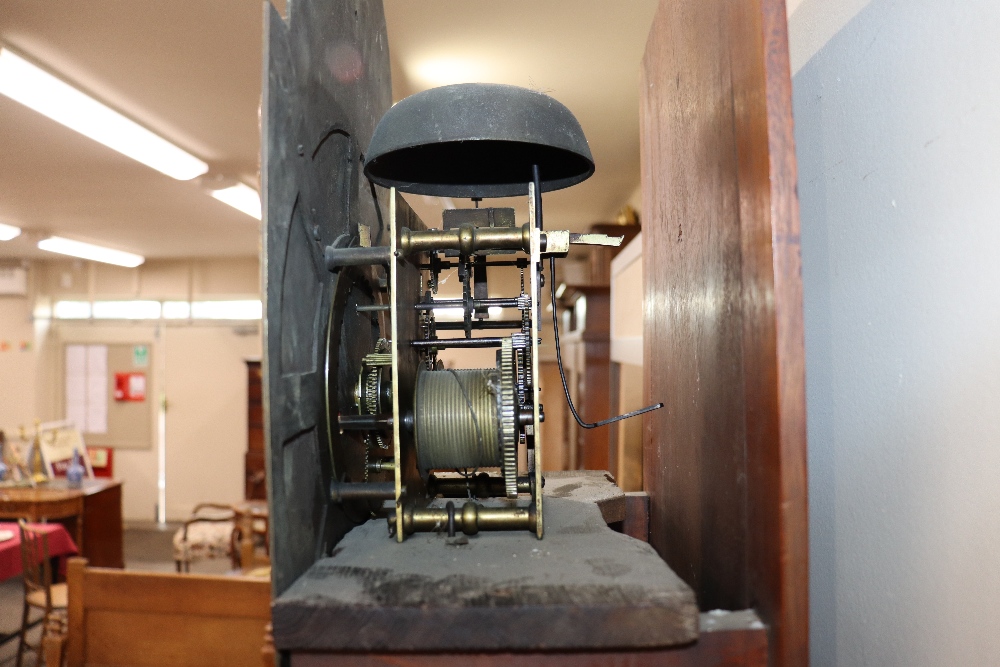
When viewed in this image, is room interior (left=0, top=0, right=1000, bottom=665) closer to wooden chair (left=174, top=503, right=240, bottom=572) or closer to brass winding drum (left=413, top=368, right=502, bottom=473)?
brass winding drum (left=413, top=368, right=502, bottom=473)

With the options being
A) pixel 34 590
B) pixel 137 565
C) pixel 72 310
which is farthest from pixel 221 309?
pixel 34 590

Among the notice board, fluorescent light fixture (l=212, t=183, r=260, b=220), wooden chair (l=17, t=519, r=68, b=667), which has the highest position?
fluorescent light fixture (l=212, t=183, r=260, b=220)

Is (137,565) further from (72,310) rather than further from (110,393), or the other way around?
(72,310)

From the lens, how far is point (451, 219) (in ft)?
4.67

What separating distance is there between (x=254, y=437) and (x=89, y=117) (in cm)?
552

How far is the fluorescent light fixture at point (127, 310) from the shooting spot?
29.9 ft

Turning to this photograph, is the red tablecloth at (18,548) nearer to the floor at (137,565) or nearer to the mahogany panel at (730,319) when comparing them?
the floor at (137,565)

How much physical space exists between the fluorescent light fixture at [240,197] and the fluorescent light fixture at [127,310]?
4.30 metres

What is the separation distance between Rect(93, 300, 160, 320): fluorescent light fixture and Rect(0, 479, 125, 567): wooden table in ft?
10.9

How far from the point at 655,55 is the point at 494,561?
133 centimetres

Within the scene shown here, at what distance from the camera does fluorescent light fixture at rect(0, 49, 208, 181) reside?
2943mm

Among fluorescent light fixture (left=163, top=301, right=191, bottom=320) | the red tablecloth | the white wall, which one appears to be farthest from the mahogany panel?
fluorescent light fixture (left=163, top=301, right=191, bottom=320)

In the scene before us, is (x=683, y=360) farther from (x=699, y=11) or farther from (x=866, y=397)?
(x=699, y=11)

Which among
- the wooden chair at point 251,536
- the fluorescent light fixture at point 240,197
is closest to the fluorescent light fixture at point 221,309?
the wooden chair at point 251,536
